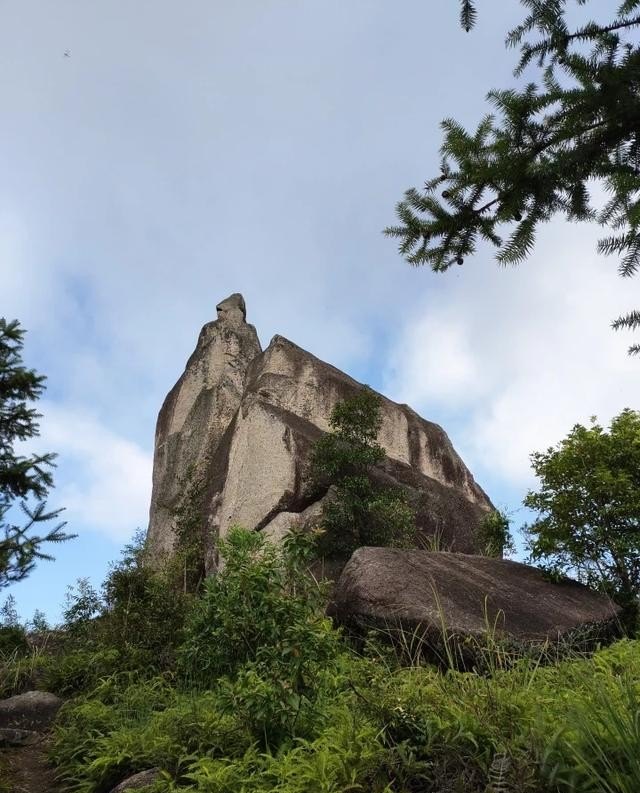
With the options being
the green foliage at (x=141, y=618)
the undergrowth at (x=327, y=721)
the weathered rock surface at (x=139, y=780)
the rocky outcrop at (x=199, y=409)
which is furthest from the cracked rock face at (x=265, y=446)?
the weathered rock surface at (x=139, y=780)

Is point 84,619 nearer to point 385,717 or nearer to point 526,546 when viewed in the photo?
point 526,546

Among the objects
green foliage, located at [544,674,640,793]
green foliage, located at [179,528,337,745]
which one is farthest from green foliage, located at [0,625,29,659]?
green foliage, located at [544,674,640,793]

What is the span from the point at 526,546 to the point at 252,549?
7.34 m

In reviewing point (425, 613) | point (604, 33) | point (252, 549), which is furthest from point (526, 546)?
point (604, 33)

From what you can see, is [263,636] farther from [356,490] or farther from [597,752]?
[356,490]

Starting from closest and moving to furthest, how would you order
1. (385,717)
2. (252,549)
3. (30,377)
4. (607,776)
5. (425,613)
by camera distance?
(607,776)
(385,717)
(252,549)
(425,613)
(30,377)

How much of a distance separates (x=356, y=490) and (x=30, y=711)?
26.9ft

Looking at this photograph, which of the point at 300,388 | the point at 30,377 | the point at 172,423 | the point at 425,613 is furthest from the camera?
the point at 172,423

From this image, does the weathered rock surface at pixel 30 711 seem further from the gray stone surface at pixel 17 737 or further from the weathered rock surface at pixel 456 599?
the weathered rock surface at pixel 456 599

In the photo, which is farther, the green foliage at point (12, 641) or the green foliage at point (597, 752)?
the green foliage at point (12, 641)

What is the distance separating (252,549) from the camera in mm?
7121

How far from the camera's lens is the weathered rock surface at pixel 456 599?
9516mm

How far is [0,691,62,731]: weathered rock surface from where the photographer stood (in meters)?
9.83

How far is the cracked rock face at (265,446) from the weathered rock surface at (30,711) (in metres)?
6.19
